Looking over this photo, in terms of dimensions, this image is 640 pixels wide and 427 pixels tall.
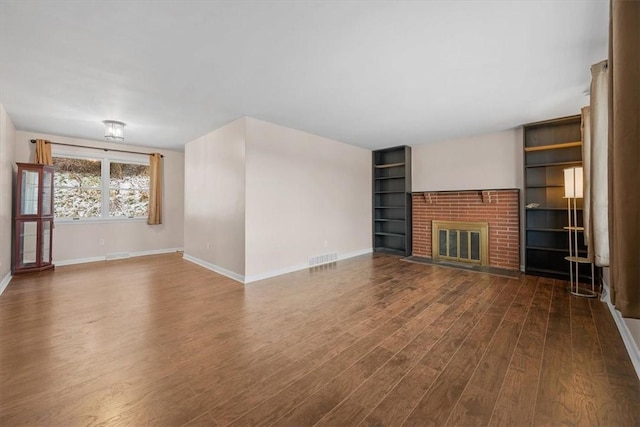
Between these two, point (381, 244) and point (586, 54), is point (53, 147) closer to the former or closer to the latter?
point (381, 244)

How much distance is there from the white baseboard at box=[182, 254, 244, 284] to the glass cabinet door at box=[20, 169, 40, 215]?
2491 mm

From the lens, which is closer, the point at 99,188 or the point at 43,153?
the point at 43,153

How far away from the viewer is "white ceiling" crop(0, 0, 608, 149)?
5.95 feet

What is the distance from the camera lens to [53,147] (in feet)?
16.3

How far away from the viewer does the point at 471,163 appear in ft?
16.4

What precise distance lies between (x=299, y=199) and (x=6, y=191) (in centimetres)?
426

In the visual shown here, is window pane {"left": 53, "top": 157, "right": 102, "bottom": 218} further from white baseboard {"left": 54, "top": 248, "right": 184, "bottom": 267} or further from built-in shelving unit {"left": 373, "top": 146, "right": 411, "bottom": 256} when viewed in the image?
built-in shelving unit {"left": 373, "top": 146, "right": 411, "bottom": 256}

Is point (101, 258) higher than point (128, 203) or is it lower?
lower

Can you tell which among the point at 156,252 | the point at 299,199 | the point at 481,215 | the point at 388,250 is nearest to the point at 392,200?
the point at 388,250

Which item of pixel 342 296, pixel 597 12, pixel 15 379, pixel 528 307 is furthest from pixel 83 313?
pixel 597 12

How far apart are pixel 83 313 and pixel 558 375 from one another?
4.15m

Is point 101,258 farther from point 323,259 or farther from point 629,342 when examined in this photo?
point 629,342

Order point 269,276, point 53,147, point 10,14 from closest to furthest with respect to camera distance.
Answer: point 10,14 → point 269,276 → point 53,147

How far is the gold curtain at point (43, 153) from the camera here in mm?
4660
